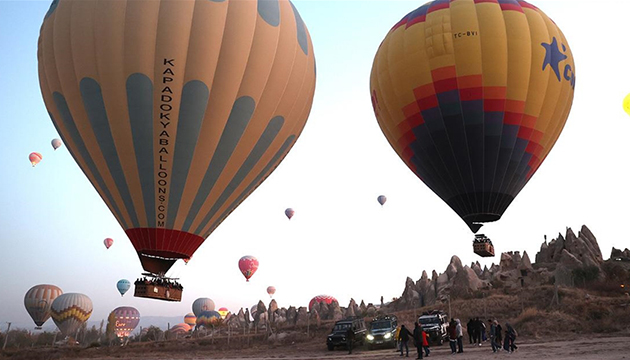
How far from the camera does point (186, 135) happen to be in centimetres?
1638

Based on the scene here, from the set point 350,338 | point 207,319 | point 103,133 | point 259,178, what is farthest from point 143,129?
point 207,319

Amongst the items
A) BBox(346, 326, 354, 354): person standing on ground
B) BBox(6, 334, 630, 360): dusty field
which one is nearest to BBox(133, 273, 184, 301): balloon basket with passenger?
BBox(6, 334, 630, 360): dusty field

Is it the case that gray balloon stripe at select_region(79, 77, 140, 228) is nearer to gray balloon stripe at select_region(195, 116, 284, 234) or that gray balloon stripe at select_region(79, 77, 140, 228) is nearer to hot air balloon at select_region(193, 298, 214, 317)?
gray balloon stripe at select_region(195, 116, 284, 234)

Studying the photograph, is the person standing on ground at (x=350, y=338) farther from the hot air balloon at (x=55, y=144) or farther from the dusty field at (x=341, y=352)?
the hot air balloon at (x=55, y=144)

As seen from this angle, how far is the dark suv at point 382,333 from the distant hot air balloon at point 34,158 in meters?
57.4

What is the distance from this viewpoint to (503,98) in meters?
22.2

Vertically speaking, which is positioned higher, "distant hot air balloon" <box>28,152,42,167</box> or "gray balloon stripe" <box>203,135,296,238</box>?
"distant hot air balloon" <box>28,152,42,167</box>

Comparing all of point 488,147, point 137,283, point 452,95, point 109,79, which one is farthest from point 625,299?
point 109,79

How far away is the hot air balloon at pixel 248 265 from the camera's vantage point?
74.7 m

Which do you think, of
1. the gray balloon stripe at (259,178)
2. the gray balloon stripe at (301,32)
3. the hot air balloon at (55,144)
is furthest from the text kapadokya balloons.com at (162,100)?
the hot air balloon at (55,144)

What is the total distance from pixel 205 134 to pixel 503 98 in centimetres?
1463

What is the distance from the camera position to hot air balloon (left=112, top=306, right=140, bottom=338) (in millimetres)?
88500

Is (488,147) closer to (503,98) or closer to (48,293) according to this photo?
(503,98)

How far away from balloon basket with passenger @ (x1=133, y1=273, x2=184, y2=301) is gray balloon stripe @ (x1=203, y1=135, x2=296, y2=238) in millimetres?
2313
